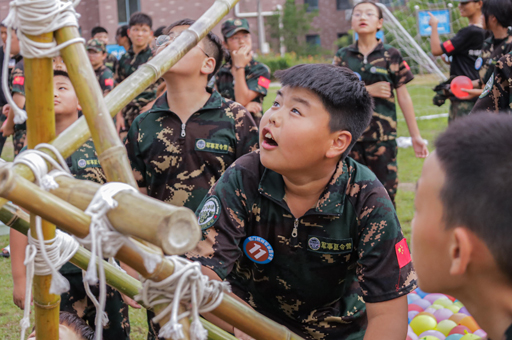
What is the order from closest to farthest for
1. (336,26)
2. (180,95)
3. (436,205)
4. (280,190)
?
1. (436,205)
2. (280,190)
3. (180,95)
4. (336,26)

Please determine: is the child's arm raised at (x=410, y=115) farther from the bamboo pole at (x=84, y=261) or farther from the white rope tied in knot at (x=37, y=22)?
the white rope tied in knot at (x=37, y=22)

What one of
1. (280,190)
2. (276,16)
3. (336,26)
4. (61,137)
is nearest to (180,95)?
(280,190)

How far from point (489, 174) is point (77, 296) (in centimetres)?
226

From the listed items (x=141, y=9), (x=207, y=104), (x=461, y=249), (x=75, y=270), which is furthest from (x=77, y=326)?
(x=141, y=9)

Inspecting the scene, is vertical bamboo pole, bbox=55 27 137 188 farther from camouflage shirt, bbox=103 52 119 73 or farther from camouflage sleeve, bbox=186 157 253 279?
camouflage shirt, bbox=103 52 119 73

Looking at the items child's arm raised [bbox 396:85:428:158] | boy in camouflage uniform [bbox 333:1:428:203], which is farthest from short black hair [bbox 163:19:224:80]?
child's arm raised [bbox 396:85:428:158]

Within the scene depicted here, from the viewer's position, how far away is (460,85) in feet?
19.8

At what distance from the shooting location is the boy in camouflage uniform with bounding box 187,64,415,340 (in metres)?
2.02

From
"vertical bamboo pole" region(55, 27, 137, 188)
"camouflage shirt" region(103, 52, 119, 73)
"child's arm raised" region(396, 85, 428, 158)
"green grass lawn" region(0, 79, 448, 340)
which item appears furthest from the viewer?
"camouflage shirt" region(103, 52, 119, 73)

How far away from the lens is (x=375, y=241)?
2.01m

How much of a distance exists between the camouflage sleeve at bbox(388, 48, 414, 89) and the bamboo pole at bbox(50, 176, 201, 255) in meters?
4.54

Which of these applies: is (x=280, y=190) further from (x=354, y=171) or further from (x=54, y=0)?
(x=54, y=0)

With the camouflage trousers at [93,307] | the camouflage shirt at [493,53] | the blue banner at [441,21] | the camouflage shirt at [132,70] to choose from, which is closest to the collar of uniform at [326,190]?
the camouflage trousers at [93,307]

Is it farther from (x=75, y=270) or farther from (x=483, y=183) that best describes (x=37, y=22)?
(x=75, y=270)
